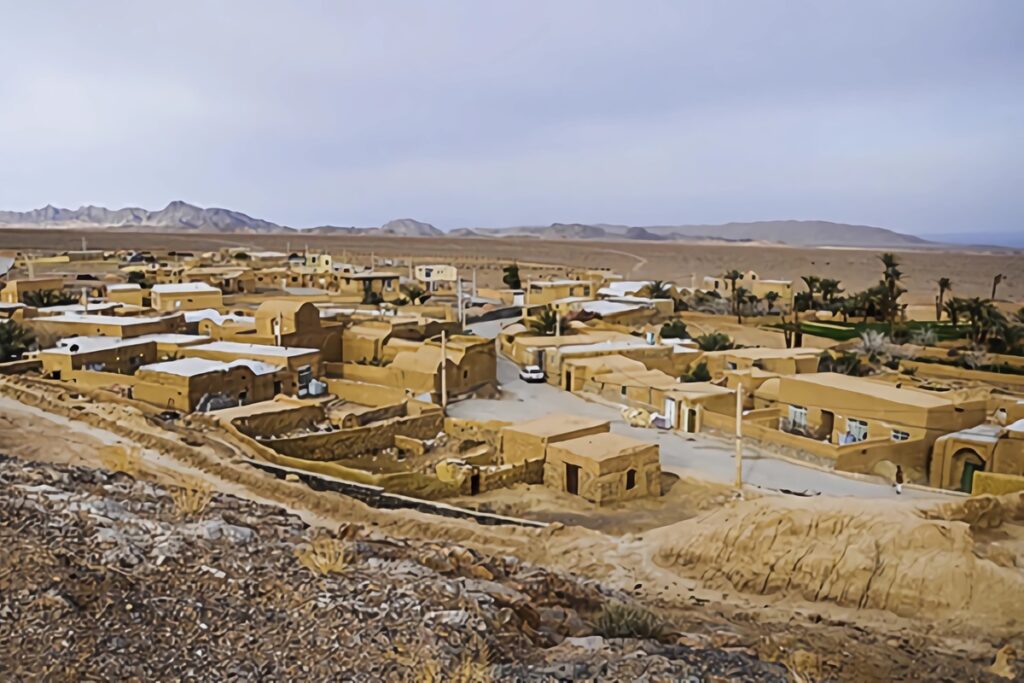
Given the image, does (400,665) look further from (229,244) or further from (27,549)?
(229,244)

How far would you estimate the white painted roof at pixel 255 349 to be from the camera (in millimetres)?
23531

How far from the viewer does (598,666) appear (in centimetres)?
709

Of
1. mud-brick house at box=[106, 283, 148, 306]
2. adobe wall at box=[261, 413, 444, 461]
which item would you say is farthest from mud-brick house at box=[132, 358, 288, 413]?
mud-brick house at box=[106, 283, 148, 306]

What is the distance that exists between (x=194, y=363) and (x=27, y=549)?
14118 mm

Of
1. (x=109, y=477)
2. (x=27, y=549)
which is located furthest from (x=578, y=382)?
(x=27, y=549)

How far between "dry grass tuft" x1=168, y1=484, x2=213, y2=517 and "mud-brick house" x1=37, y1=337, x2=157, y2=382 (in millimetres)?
11326

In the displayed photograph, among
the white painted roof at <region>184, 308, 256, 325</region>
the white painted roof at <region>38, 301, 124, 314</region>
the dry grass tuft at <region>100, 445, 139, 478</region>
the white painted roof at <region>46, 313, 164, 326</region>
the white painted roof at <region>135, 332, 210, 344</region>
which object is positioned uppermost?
the white painted roof at <region>46, 313, 164, 326</region>

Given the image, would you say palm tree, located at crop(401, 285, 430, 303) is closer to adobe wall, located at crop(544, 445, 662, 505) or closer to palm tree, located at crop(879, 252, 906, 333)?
palm tree, located at crop(879, 252, 906, 333)

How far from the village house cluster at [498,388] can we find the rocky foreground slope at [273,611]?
5692 millimetres

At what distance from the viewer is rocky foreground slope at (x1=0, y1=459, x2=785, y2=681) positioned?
6.72m

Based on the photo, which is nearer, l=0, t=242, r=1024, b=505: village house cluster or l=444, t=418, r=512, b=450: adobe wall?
l=0, t=242, r=1024, b=505: village house cluster

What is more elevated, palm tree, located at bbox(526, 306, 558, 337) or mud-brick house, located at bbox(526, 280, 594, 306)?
mud-brick house, located at bbox(526, 280, 594, 306)

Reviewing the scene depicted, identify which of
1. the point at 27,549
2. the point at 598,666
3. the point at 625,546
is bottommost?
the point at 625,546

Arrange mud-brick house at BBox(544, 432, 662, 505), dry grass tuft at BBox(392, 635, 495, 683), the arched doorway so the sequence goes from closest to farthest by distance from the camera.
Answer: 1. dry grass tuft at BBox(392, 635, 495, 683)
2. mud-brick house at BBox(544, 432, 662, 505)
3. the arched doorway
